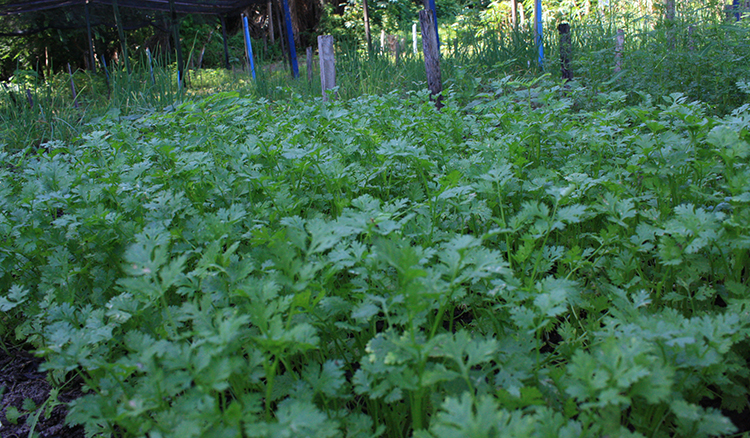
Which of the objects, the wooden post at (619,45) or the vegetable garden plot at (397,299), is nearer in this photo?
the vegetable garden plot at (397,299)

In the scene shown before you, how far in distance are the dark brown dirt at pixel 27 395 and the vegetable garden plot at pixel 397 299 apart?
0.35 feet

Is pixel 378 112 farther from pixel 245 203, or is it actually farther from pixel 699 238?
pixel 699 238

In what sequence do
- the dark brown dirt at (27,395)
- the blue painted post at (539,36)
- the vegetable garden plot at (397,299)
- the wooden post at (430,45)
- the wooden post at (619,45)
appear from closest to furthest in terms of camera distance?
the vegetable garden plot at (397,299), the dark brown dirt at (27,395), the wooden post at (430,45), the wooden post at (619,45), the blue painted post at (539,36)

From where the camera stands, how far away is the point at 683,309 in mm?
1438

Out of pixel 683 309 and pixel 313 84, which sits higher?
pixel 313 84

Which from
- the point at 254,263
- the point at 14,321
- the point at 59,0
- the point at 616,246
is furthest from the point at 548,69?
the point at 59,0

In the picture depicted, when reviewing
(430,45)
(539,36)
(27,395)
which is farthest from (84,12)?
(27,395)

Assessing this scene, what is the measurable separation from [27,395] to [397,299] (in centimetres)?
143

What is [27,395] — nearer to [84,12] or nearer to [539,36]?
[539,36]

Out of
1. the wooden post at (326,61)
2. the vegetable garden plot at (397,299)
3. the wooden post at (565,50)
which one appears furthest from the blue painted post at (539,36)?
the vegetable garden plot at (397,299)

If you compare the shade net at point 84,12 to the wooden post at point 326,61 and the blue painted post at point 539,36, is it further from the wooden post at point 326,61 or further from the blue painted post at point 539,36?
the blue painted post at point 539,36

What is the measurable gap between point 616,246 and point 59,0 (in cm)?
1153

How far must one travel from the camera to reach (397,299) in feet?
3.15

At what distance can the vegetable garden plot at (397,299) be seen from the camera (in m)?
0.88
